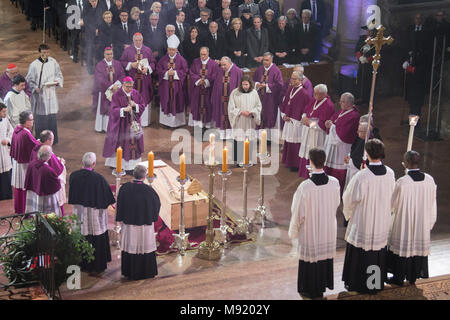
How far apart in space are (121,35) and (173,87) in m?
1.65

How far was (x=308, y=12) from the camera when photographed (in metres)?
15.5

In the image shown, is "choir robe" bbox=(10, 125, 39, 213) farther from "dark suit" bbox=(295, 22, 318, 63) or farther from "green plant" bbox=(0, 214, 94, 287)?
"dark suit" bbox=(295, 22, 318, 63)

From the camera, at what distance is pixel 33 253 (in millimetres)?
7770

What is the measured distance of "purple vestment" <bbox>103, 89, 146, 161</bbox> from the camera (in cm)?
1143

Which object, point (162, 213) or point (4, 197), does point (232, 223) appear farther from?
point (4, 197)

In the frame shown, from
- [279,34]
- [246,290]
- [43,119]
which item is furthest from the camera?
[279,34]

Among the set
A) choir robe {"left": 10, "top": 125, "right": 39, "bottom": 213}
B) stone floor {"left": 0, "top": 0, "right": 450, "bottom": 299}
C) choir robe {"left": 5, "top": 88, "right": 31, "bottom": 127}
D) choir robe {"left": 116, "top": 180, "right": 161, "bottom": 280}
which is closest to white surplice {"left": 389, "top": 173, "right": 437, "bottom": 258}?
stone floor {"left": 0, "top": 0, "right": 450, "bottom": 299}

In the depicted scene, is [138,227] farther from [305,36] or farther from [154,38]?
[305,36]

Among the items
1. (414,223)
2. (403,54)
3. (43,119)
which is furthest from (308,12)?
(414,223)

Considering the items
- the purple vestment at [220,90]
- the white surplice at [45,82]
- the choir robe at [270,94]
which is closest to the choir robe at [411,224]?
the choir robe at [270,94]

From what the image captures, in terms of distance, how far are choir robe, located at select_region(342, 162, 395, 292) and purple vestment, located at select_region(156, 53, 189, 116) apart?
724 centimetres

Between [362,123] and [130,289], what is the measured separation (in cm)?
391

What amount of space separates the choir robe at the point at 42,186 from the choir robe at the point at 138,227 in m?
1.21

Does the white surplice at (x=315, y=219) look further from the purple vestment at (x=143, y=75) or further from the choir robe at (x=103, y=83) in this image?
the purple vestment at (x=143, y=75)
